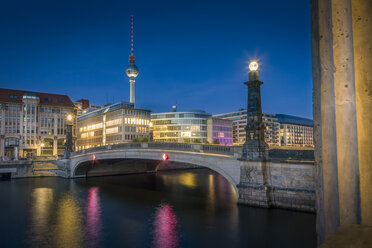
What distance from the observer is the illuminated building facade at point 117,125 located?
81.1 meters

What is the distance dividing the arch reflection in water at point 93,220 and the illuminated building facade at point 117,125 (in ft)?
146

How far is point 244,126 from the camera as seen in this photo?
418 feet

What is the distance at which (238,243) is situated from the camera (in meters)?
15.9

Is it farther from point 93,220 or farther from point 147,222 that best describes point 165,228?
point 93,220

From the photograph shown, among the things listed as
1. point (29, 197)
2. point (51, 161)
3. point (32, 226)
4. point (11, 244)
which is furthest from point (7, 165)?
point (11, 244)

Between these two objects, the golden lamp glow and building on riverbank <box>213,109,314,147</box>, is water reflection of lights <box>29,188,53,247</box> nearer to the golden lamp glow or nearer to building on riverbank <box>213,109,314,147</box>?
the golden lamp glow

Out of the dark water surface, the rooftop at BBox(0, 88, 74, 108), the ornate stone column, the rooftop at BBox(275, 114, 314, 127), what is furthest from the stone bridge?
the rooftop at BBox(275, 114, 314, 127)

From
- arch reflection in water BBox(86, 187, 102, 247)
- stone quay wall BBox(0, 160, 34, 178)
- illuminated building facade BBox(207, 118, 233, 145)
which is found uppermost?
illuminated building facade BBox(207, 118, 233, 145)

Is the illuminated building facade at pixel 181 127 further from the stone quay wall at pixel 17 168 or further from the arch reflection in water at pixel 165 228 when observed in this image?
the arch reflection in water at pixel 165 228

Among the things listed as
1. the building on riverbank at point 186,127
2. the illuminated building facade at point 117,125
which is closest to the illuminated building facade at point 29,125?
the illuminated building facade at point 117,125

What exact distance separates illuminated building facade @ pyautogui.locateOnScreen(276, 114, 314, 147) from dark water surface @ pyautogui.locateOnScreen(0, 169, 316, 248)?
13318cm

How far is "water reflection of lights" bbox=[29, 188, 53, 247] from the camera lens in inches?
694

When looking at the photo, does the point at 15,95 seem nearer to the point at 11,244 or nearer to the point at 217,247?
the point at 11,244

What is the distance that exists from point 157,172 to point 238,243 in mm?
43918
